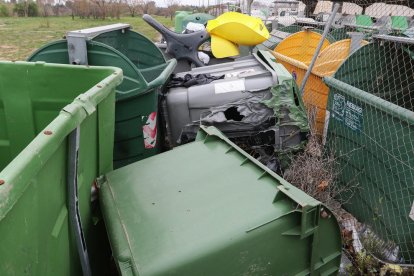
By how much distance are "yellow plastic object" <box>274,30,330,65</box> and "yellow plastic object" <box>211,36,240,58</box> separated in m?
1.22

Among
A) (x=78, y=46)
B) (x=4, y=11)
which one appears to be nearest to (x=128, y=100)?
(x=78, y=46)

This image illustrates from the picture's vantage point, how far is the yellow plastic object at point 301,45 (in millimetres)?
5609

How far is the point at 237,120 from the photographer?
3.22m

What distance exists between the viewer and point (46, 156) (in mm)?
1263

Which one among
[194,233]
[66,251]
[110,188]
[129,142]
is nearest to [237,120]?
[129,142]

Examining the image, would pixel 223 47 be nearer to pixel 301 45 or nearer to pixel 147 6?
pixel 301 45

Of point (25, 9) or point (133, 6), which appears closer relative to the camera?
point (25, 9)

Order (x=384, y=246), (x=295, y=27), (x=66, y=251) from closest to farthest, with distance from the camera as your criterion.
→ (x=66, y=251), (x=384, y=246), (x=295, y=27)

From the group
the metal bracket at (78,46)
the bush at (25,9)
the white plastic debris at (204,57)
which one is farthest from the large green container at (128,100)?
the bush at (25,9)

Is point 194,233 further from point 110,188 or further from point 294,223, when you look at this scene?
point 110,188

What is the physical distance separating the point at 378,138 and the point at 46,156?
2.46 meters

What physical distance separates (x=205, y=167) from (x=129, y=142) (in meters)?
1.07

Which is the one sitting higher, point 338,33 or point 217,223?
point 338,33

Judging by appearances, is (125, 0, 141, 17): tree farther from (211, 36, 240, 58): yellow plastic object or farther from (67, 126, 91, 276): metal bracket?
(67, 126, 91, 276): metal bracket
